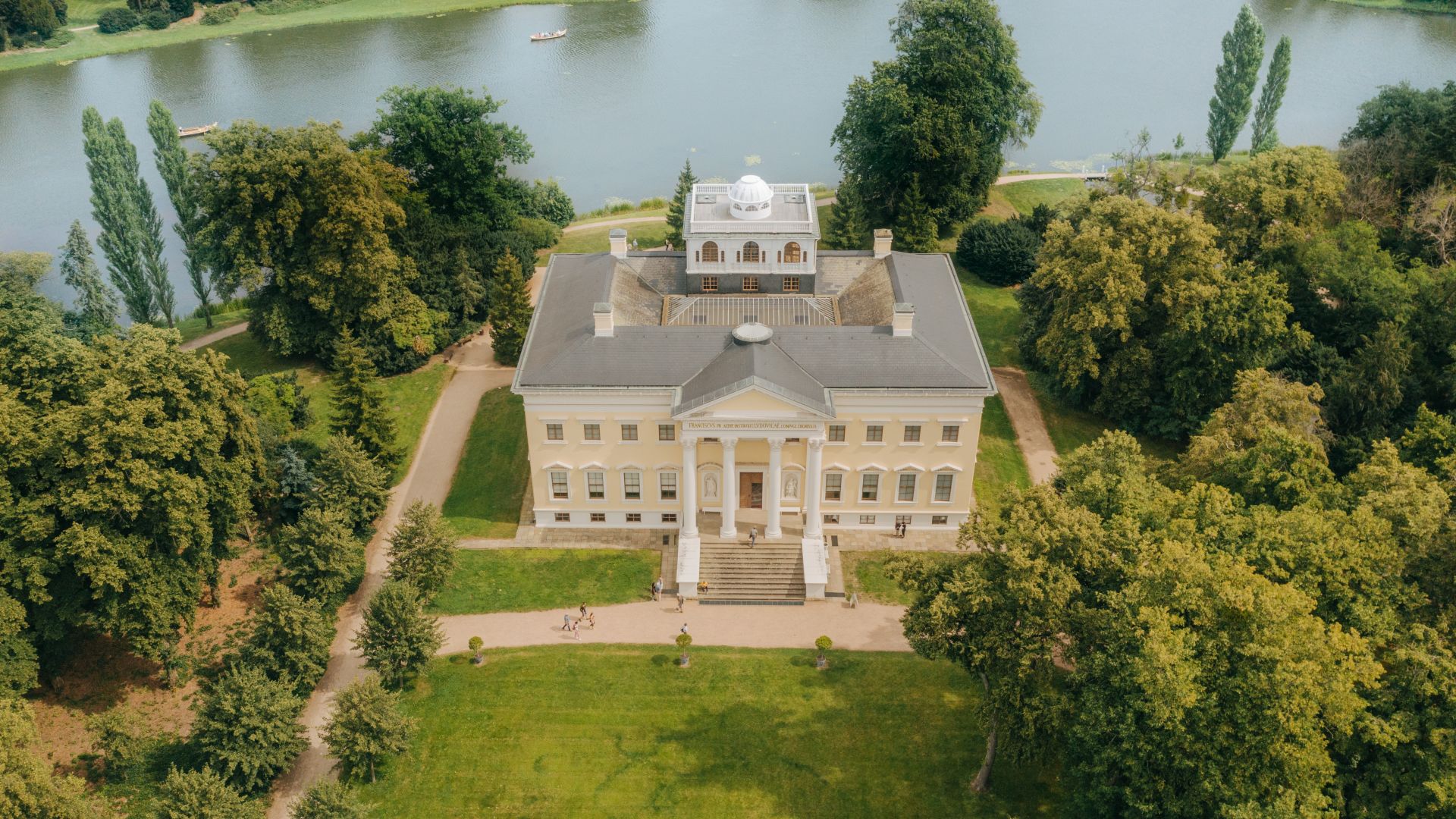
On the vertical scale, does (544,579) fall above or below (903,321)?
below

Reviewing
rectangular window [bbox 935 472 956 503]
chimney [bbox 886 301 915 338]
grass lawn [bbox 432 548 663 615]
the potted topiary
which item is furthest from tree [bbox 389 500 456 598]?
rectangular window [bbox 935 472 956 503]

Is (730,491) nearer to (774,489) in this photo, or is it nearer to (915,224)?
(774,489)

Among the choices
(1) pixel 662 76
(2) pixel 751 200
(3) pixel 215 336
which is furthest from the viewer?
(1) pixel 662 76

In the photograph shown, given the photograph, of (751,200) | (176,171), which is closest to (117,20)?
(176,171)

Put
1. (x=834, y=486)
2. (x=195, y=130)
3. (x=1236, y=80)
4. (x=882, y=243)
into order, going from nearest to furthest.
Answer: (x=834, y=486), (x=882, y=243), (x=1236, y=80), (x=195, y=130)

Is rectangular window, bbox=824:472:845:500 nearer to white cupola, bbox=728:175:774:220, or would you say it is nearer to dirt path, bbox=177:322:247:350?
white cupola, bbox=728:175:774:220

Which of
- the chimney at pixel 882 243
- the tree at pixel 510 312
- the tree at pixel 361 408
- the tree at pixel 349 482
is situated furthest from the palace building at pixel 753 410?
the tree at pixel 510 312

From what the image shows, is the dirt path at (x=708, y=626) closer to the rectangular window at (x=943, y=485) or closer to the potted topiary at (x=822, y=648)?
the potted topiary at (x=822, y=648)
